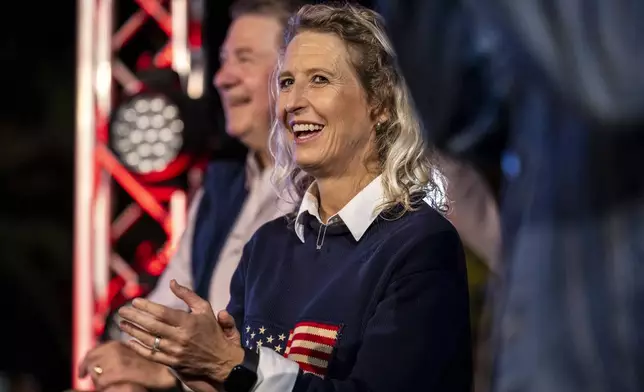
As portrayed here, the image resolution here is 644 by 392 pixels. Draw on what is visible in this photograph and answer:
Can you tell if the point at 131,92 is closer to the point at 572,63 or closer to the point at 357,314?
the point at 357,314

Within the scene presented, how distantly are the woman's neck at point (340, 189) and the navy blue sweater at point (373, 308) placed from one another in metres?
0.03

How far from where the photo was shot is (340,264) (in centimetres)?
155

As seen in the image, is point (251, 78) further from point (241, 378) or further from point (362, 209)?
point (241, 378)

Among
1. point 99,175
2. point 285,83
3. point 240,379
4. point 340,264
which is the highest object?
point 285,83

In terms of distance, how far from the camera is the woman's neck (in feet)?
5.34

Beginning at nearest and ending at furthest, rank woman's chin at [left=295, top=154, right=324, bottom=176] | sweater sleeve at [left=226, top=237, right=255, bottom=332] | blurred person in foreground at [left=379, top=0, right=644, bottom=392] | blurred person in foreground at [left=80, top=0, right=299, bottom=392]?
blurred person in foreground at [left=379, top=0, right=644, bottom=392]
woman's chin at [left=295, top=154, right=324, bottom=176]
sweater sleeve at [left=226, top=237, right=255, bottom=332]
blurred person in foreground at [left=80, top=0, right=299, bottom=392]

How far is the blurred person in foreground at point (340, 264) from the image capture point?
1373 millimetres

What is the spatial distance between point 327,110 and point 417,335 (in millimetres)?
392

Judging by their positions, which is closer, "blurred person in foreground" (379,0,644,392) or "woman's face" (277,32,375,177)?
"blurred person in foreground" (379,0,644,392)

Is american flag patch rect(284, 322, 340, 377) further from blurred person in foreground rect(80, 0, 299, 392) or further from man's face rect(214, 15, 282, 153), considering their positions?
man's face rect(214, 15, 282, 153)

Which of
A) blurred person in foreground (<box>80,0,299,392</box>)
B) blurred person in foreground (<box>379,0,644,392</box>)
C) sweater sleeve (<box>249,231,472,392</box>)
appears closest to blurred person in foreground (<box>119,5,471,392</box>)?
sweater sleeve (<box>249,231,472,392</box>)

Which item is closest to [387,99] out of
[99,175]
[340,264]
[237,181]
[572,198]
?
[340,264]

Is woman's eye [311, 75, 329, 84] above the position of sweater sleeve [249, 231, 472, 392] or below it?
above

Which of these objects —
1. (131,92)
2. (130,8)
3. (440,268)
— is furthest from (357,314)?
(130,8)
